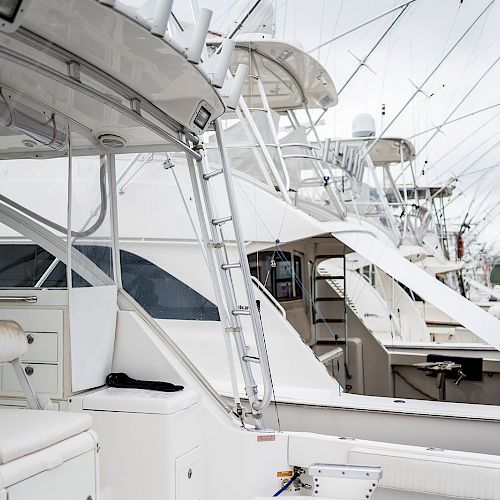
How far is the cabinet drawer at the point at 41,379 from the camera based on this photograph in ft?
11.1

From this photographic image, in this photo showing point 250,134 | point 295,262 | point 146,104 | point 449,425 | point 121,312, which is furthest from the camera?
point 295,262

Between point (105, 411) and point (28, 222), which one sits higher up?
point (28, 222)

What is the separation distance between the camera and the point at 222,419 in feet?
12.7

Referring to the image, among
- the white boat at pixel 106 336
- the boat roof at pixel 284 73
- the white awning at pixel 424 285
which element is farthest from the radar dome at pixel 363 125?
the white boat at pixel 106 336

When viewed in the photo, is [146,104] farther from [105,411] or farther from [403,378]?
[403,378]

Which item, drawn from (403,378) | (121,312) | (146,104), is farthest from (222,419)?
(403,378)

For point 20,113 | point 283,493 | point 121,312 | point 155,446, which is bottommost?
point 283,493

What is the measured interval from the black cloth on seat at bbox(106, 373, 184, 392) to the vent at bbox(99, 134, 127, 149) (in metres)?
1.28

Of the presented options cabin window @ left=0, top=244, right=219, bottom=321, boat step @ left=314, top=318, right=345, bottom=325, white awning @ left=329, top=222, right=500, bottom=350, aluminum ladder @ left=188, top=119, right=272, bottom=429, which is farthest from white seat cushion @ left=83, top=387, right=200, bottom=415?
boat step @ left=314, top=318, right=345, bottom=325

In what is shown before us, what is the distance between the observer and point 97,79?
2863mm

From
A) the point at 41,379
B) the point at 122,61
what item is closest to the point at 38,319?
the point at 41,379

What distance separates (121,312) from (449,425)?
2968 millimetres

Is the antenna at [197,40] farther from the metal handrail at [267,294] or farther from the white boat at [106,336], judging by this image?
the metal handrail at [267,294]

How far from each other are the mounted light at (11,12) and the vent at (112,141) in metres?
→ 1.48
